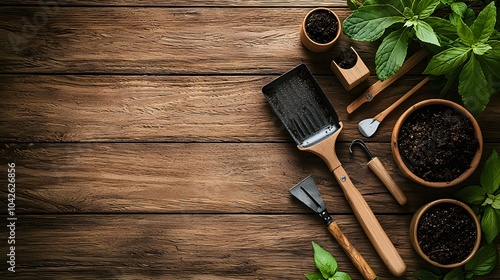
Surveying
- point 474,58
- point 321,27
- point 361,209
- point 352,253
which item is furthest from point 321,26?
point 352,253

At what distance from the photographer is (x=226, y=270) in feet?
5.47

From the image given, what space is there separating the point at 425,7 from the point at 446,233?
0.63m

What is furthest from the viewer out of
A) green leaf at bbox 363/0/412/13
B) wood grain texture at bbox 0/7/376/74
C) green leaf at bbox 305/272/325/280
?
wood grain texture at bbox 0/7/376/74

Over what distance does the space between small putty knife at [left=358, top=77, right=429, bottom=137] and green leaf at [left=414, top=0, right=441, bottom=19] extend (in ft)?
0.90

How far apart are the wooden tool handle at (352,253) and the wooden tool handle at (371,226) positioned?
0.05 meters

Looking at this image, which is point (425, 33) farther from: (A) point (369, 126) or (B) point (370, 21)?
(A) point (369, 126)

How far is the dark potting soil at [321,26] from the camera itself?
5.50 feet

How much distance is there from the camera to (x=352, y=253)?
64.1 inches

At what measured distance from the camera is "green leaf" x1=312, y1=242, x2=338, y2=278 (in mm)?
1597

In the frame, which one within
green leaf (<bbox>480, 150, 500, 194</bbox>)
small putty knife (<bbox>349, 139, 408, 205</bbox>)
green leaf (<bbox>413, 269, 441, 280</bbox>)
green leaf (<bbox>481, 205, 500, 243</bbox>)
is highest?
small putty knife (<bbox>349, 139, 408, 205</bbox>)

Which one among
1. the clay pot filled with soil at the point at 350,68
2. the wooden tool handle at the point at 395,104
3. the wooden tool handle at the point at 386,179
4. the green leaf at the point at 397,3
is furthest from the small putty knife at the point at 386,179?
the green leaf at the point at 397,3

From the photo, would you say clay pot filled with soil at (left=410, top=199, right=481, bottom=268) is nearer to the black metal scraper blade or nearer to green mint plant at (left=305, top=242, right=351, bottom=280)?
green mint plant at (left=305, top=242, right=351, bottom=280)

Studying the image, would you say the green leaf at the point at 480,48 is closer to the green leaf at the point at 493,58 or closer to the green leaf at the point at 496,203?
the green leaf at the point at 493,58

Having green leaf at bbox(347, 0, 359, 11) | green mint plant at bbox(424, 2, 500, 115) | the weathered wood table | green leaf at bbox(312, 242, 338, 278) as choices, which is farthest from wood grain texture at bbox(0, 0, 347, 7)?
green leaf at bbox(312, 242, 338, 278)
